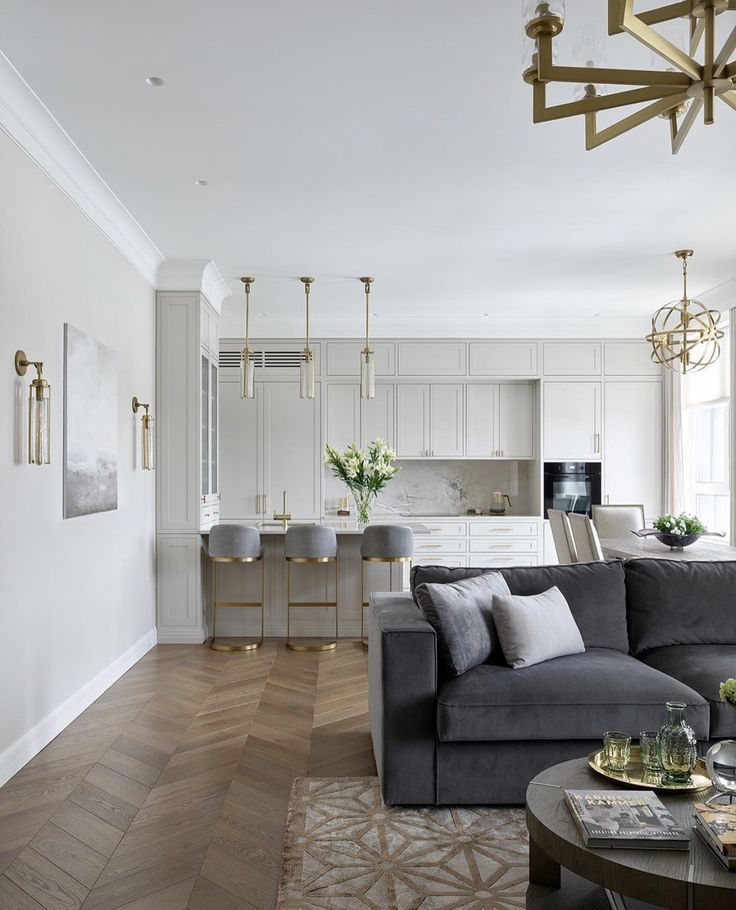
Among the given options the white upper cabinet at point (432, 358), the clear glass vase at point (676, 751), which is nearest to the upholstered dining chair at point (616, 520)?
the white upper cabinet at point (432, 358)

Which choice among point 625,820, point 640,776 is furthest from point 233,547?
point 625,820

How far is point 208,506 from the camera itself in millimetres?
6496

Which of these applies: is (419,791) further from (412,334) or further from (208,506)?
(412,334)

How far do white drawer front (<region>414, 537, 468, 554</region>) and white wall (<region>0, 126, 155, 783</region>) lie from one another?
3345mm

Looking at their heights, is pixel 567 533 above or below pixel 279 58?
below

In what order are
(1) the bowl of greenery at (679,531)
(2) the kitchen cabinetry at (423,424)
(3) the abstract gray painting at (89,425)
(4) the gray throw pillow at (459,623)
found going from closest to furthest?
1. (4) the gray throw pillow at (459,623)
2. (3) the abstract gray painting at (89,425)
3. (1) the bowl of greenery at (679,531)
4. (2) the kitchen cabinetry at (423,424)

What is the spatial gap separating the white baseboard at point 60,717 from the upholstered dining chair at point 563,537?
317 centimetres

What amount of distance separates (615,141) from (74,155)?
2.64 metres

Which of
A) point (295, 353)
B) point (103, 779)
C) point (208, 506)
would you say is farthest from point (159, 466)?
point (103, 779)

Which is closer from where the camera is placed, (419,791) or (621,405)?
(419,791)

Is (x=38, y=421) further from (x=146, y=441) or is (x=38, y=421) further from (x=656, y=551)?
(x=656, y=551)

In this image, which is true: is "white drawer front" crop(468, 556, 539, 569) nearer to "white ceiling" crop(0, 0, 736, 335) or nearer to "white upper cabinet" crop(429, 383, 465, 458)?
"white upper cabinet" crop(429, 383, 465, 458)

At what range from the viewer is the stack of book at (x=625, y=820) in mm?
1822

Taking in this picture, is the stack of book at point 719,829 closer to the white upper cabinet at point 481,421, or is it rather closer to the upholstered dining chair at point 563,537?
the upholstered dining chair at point 563,537
